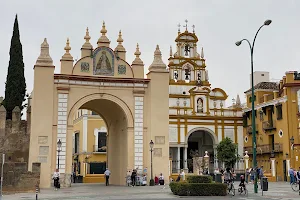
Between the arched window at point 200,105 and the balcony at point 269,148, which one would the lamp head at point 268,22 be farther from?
the arched window at point 200,105

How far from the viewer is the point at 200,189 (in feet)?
78.0

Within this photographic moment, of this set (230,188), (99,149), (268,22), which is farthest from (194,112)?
(268,22)

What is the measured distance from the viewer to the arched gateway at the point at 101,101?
33188mm

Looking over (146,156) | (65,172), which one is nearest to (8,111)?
(65,172)

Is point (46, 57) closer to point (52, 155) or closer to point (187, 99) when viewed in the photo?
point (52, 155)

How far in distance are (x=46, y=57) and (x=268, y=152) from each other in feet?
90.7

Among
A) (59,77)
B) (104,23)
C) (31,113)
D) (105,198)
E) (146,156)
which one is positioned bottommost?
(105,198)

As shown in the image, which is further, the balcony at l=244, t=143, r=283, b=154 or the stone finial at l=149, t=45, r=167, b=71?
the balcony at l=244, t=143, r=283, b=154

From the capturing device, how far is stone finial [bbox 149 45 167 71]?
36028mm

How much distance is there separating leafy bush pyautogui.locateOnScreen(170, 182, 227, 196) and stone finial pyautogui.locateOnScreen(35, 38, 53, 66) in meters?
15.2

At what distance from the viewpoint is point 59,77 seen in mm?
34062

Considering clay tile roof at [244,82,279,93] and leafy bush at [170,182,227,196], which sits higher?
clay tile roof at [244,82,279,93]

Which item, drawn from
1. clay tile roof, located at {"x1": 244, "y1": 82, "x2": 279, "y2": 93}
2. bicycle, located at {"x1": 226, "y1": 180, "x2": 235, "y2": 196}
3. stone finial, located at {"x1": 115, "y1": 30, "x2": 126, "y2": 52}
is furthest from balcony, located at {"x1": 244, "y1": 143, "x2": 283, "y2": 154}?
bicycle, located at {"x1": 226, "y1": 180, "x2": 235, "y2": 196}

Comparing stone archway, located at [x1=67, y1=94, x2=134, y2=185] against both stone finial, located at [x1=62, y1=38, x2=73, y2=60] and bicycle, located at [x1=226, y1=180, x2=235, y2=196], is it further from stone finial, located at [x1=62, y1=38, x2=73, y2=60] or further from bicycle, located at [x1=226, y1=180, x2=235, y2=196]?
bicycle, located at [x1=226, y1=180, x2=235, y2=196]
